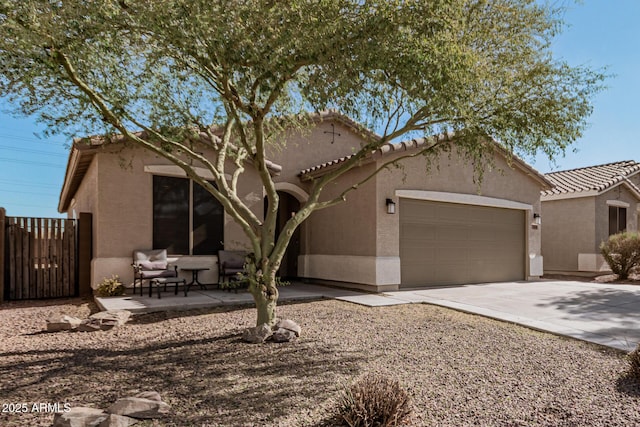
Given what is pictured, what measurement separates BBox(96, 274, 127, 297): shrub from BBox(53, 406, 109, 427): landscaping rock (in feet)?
22.7

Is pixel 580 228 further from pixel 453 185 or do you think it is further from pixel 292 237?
pixel 292 237

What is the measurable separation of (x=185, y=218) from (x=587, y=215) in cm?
1547

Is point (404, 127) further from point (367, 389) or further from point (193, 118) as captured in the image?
point (367, 389)

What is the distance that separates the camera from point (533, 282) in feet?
44.5

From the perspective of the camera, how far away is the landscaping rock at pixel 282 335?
→ 19.1 ft

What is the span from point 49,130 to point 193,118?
216 cm

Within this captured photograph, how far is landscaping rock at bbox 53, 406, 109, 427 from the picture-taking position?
121 inches

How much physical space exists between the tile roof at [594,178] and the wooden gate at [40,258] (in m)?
16.1

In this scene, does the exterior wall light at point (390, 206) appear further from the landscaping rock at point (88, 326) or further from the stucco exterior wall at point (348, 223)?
the landscaping rock at point (88, 326)

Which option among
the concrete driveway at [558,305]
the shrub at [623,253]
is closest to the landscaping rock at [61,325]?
the concrete driveway at [558,305]

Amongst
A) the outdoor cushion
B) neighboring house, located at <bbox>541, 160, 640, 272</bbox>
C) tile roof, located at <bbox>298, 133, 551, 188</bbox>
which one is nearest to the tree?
tile roof, located at <bbox>298, 133, 551, 188</bbox>

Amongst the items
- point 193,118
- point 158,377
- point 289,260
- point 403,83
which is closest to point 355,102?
point 403,83

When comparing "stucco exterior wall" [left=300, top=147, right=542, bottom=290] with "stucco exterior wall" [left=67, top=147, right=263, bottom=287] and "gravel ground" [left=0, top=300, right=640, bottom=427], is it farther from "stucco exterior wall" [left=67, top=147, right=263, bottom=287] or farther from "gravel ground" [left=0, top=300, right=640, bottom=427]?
"stucco exterior wall" [left=67, top=147, right=263, bottom=287]

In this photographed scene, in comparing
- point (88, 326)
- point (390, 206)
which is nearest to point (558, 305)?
point (390, 206)
